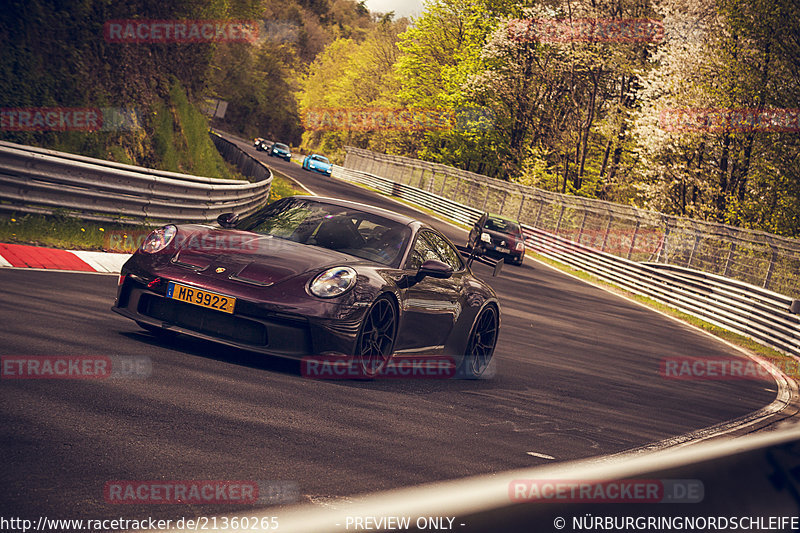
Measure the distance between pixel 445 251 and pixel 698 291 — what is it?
17.4m

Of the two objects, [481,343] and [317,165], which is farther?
[317,165]

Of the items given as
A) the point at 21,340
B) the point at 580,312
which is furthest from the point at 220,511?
the point at 580,312

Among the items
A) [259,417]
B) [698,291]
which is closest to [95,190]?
[259,417]

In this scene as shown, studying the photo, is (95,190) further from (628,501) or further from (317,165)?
(317,165)

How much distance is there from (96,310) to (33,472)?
4870mm

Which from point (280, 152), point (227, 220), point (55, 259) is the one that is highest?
point (227, 220)

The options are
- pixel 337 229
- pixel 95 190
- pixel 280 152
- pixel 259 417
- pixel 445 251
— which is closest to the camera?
pixel 259 417

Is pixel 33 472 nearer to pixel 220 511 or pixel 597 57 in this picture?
pixel 220 511

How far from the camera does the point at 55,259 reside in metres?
10.9

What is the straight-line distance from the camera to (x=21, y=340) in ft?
20.1

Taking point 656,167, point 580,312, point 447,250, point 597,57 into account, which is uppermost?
point 597,57

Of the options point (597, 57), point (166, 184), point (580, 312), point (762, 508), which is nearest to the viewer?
point (762, 508)

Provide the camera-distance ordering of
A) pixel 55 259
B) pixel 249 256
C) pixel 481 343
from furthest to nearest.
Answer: pixel 55 259
pixel 481 343
pixel 249 256

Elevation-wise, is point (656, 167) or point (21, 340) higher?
point (656, 167)
